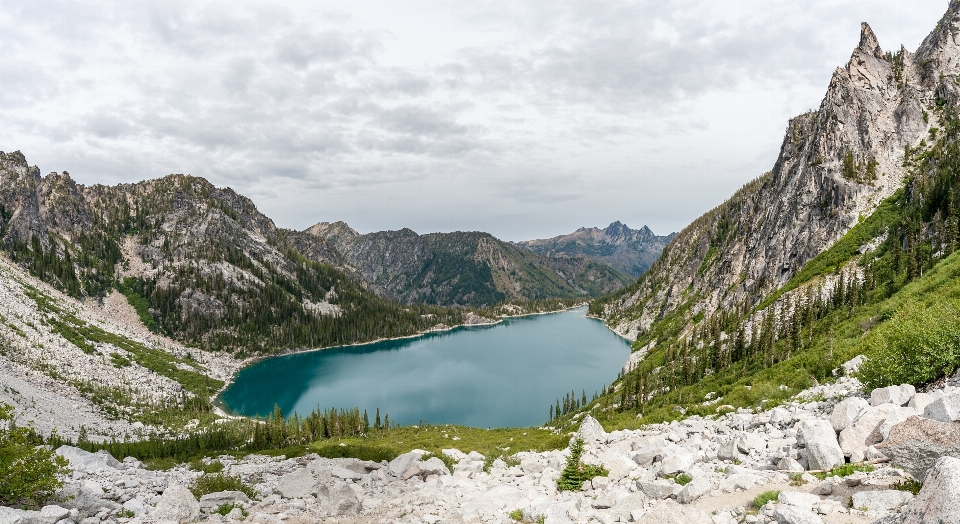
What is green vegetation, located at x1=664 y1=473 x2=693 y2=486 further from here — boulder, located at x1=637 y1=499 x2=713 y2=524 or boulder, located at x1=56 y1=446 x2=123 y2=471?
boulder, located at x1=56 y1=446 x2=123 y2=471

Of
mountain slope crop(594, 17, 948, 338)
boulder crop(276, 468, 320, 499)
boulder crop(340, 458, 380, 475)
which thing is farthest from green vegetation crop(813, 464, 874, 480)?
mountain slope crop(594, 17, 948, 338)

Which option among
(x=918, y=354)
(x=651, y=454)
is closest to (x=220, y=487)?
(x=651, y=454)

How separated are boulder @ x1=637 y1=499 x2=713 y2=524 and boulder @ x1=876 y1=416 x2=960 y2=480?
452 centimetres

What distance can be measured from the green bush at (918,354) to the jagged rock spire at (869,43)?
106 meters

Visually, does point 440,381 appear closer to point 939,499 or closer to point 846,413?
point 846,413

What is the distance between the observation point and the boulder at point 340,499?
66.3ft

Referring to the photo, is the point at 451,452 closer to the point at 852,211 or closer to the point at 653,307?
the point at 852,211

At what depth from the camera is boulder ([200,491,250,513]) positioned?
19.9 metres

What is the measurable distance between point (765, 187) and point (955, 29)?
1786 inches

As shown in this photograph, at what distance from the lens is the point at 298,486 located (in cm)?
2316

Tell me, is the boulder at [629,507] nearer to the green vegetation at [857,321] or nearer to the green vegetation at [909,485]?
the green vegetation at [909,485]

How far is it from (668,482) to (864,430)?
20.1ft

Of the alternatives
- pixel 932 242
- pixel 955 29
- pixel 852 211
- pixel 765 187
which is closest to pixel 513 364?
pixel 765 187

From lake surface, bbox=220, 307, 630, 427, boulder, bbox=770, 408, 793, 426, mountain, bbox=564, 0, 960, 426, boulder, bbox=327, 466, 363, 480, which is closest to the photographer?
boulder, bbox=770, 408, 793, 426
